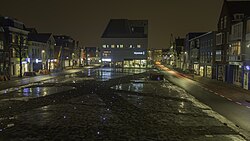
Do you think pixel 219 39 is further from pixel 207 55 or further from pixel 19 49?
pixel 19 49

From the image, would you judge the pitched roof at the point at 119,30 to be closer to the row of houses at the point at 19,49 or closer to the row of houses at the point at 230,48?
the row of houses at the point at 19,49

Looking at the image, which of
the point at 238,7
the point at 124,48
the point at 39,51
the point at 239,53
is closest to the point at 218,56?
the point at 238,7

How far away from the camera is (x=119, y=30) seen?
141125 millimetres

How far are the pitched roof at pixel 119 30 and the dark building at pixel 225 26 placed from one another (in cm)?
8954

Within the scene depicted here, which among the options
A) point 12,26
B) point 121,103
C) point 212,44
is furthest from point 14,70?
point 212,44

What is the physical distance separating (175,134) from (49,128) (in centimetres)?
752

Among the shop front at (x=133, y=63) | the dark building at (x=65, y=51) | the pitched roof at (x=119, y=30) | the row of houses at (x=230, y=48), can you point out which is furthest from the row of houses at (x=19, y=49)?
the pitched roof at (x=119, y=30)

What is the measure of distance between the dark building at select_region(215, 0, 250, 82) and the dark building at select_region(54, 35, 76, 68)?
219 feet

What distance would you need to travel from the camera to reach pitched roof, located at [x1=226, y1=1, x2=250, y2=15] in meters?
45.8

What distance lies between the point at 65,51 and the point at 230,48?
82220 mm

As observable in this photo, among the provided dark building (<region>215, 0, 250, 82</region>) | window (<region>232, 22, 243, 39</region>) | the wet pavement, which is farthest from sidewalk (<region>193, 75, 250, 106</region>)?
dark building (<region>215, 0, 250, 82</region>)

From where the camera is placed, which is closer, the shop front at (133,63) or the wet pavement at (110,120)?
the wet pavement at (110,120)

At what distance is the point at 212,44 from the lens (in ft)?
186

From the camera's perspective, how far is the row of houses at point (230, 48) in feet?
125
